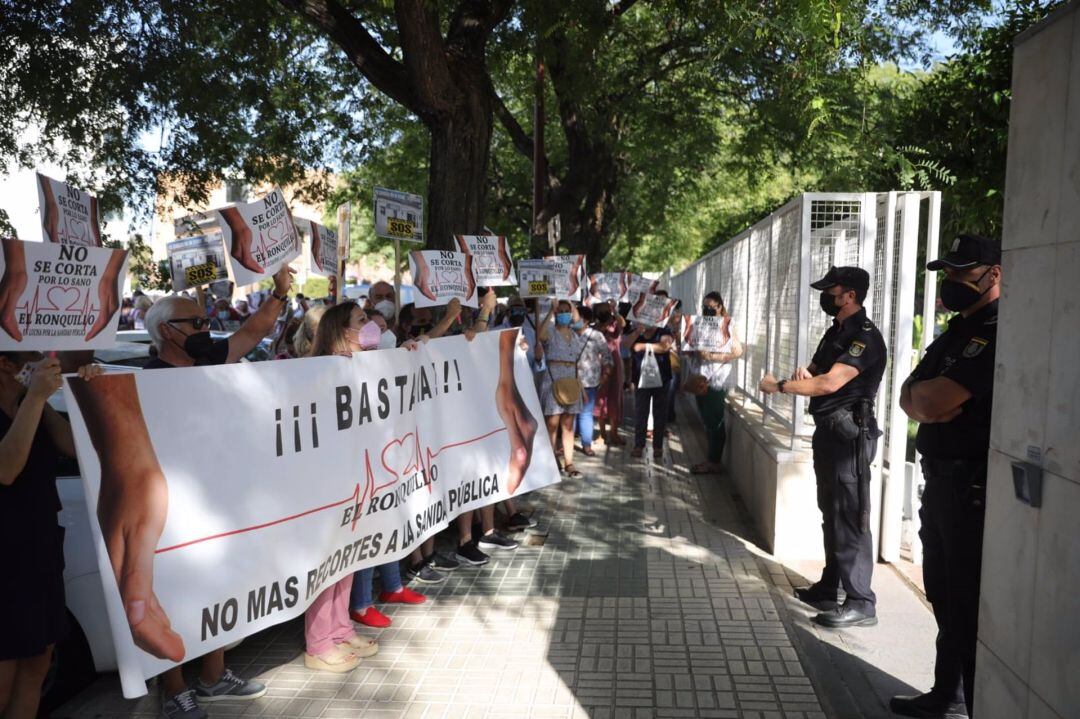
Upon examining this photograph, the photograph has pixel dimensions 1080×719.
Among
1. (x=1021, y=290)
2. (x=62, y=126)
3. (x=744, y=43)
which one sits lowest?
(x=1021, y=290)

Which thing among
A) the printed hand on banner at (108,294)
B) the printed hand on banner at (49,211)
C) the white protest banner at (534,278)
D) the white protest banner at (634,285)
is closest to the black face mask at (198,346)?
the printed hand on banner at (108,294)

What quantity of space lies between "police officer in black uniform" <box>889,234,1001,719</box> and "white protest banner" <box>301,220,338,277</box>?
13.3 ft

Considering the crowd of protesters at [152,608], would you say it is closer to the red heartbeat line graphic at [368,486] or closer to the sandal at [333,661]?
the sandal at [333,661]

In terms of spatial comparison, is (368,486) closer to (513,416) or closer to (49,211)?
(513,416)

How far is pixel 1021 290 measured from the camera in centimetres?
260

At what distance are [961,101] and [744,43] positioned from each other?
2.87m

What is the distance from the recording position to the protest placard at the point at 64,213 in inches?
187

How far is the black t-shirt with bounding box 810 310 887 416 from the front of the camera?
199 inches

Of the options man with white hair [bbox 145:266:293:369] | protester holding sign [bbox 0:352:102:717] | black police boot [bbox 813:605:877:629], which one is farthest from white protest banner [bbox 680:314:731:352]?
protester holding sign [bbox 0:352:102:717]

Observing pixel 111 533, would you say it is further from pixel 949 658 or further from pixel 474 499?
pixel 949 658

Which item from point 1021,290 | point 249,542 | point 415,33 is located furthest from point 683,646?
point 415,33

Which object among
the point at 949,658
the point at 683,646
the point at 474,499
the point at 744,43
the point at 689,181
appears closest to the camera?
the point at 949,658

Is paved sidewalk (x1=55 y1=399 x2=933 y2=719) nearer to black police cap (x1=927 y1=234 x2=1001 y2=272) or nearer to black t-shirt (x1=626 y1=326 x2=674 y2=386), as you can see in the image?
black police cap (x1=927 y1=234 x2=1001 y2=272)

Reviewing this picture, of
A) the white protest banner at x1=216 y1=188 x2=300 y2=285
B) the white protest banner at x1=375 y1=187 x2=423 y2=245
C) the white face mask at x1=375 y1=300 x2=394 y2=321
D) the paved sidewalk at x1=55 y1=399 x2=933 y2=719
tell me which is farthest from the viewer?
the white face mask at x1=375 y1=300 x2=394 y2=321
